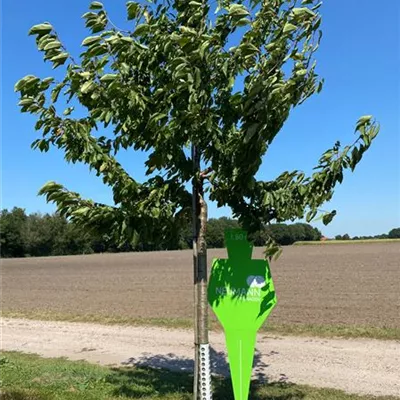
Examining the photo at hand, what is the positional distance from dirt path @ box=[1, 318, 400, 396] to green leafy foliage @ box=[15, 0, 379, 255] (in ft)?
11.5

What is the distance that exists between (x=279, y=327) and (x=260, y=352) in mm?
2949

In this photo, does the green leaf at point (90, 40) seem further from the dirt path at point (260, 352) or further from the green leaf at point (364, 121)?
the dirt path at point (260, 352)

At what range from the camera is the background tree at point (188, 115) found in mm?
3629

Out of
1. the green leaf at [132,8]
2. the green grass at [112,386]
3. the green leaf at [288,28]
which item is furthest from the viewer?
the green grass at [112,386]

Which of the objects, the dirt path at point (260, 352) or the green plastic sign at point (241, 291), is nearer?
the green plastic sign at point (241, 291)

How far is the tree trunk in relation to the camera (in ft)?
15.0

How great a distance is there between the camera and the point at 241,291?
4715 mm

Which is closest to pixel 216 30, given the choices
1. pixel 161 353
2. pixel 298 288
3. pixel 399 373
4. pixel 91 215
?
pixel 91 215

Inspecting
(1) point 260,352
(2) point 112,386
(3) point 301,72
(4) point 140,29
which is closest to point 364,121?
(3) point 301,72

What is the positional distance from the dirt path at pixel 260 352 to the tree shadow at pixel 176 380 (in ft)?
0.11

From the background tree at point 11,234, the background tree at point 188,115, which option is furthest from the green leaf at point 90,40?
the background tree at point 11,234

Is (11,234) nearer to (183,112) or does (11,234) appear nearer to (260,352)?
(260,352)

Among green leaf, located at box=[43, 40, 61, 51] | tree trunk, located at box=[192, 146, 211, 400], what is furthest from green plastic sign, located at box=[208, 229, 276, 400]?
green leaf, located at box=[43, 40, 61, 51]

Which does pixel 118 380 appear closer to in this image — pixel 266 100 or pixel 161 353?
pixel 161 353
